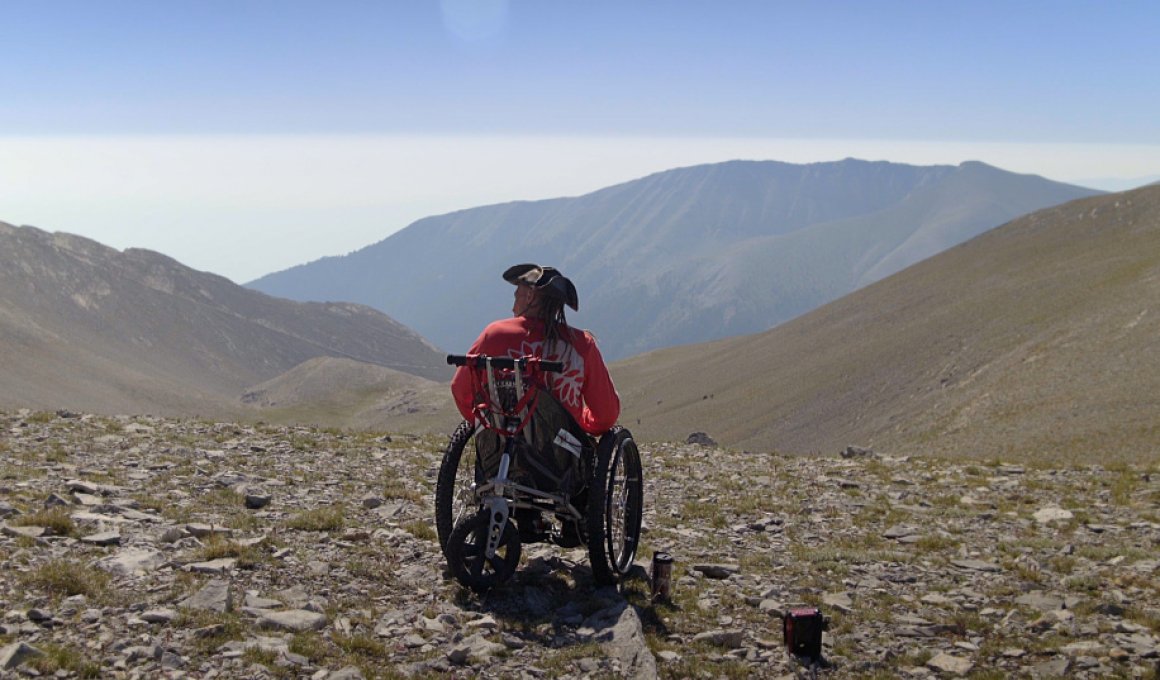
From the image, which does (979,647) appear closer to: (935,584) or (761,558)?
(935,584)

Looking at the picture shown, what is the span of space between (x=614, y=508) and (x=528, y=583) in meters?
1.14

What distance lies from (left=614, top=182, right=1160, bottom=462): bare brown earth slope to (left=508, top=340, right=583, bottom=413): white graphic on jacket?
109 ft

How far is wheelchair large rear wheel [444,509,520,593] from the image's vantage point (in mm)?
7527

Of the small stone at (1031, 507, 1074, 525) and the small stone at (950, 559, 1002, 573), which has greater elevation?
the small stone at (950, 559, 1002, 573)

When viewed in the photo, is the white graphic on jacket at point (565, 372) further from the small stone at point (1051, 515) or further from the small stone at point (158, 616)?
the small stone at point (1051, 515)

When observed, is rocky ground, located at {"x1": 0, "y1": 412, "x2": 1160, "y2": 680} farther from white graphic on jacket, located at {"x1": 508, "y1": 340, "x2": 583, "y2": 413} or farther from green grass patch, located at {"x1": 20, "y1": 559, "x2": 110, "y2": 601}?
white graphic on jacket, located at {"x1": 508, "y1": 340, "x2": 583, "y2": 413}

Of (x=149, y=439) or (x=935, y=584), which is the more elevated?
(x=149, y=439)

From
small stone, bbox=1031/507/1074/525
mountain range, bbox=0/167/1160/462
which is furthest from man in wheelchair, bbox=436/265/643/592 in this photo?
mountain range, bbox=0/167/1160/462

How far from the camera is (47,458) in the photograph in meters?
12.7

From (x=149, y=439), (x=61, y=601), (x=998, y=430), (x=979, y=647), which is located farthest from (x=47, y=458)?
(x=998, y=430)

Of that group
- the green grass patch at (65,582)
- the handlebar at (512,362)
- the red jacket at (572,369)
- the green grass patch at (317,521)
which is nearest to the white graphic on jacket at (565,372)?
the red jacket at (572,369)

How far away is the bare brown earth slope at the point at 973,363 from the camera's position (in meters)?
47.8

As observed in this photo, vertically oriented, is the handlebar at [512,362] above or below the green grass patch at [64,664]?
above

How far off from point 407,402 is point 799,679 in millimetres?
132567
